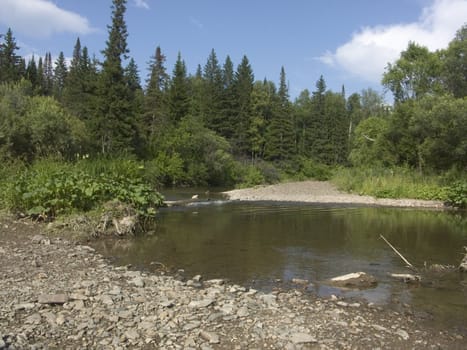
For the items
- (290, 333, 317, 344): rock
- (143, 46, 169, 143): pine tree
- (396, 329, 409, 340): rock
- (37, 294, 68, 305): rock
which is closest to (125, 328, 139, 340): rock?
(37, 294, 68, 305): rock

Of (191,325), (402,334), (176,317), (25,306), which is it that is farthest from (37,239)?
(402,334)

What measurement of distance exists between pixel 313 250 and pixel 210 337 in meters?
6.70

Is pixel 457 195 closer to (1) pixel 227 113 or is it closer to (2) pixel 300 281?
(2) pixel 300 281

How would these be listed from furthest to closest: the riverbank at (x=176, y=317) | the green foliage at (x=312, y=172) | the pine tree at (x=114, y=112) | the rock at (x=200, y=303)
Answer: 1. the green foliage at (x=312, y=172)
2. the pine tree at (x=114, y=112)
3. the rock at (x=200, y=303)
4. the riverbank at (x=176, y=317)

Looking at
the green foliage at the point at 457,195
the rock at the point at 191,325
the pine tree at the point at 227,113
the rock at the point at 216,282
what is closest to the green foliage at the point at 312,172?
the pine tree at the point at 227,113

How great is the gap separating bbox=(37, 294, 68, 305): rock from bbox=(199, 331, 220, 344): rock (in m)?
2.06

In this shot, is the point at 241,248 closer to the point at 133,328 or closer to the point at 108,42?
the point at 133,328

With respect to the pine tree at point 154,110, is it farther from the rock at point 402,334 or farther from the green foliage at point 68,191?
the rock at point 402,334

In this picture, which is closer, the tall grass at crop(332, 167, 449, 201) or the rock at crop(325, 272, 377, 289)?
→ the rock at crop(325, 272, 377, 289)

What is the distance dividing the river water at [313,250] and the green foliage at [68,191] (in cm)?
141

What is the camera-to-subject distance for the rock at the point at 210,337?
4.96 metres

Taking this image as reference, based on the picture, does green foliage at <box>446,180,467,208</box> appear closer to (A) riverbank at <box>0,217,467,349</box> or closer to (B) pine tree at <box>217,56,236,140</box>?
(A) riverbank at <box>0,217,467,349</box>

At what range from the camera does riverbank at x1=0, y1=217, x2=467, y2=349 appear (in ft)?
16.1

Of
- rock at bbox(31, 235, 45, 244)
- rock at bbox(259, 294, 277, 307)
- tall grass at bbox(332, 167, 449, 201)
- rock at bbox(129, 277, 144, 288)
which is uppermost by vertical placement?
tall grass at bbox(332, 167, 449, 201)
